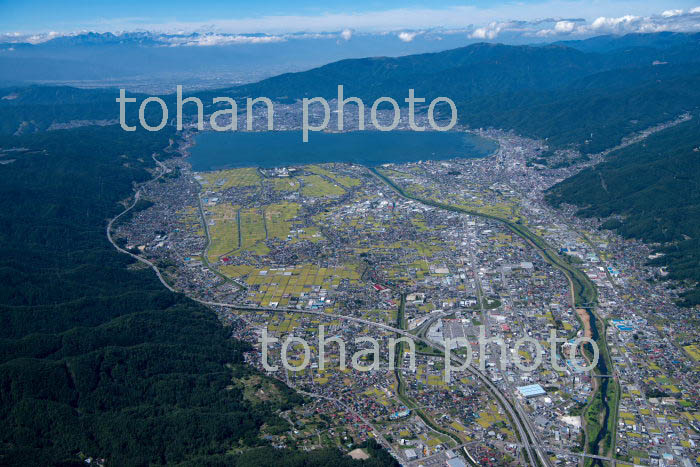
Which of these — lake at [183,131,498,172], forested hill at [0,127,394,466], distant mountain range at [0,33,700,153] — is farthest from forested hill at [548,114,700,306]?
forested hill at [0,127,394,466]

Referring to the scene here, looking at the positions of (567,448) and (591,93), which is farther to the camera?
(591,93)

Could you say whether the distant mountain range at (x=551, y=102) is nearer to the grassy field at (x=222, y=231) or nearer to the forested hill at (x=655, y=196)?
the forested hill at (x=655, y=196)

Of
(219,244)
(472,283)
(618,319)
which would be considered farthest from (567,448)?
(219,244)

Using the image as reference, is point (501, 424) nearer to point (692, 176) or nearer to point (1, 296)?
point (1, 296)

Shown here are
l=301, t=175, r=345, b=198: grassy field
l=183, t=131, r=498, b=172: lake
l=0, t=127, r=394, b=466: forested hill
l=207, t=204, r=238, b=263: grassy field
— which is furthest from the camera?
l=183, t=131, r=498, b=172: lake

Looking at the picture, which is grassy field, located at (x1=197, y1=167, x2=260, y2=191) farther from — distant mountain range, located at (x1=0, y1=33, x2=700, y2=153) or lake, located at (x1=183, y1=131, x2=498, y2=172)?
distant mountain range, located at (x1=0, y1=33, x2=700, y2=153)
